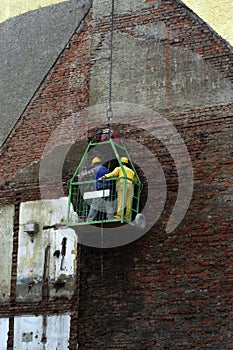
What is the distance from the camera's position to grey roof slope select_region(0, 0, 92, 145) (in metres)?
14.9

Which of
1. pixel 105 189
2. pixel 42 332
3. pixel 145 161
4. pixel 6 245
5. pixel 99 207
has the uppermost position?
pixel 145 161

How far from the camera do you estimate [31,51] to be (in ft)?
50.3

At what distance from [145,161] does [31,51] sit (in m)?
4.28

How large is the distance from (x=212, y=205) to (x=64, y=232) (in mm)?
2595

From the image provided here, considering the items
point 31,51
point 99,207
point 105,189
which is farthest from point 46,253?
point 31,51

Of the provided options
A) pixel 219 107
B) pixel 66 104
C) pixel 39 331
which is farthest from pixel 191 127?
pixel 39 331

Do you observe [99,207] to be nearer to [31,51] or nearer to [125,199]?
[125,199]

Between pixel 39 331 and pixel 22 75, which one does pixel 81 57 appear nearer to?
pixel 22 75

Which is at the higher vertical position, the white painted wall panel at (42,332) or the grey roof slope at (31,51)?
the grey roof slope at (31,51)

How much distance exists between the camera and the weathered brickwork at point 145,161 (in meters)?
11.4

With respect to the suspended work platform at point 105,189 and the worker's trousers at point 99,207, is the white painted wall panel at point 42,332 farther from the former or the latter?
the worker's trousers at point 99,207

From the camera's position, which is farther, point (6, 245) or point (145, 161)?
point (6, 245)

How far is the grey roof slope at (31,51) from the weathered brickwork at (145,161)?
1.10 metres

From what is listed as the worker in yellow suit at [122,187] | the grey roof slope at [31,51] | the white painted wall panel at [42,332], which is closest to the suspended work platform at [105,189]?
the worker in yellow suit at [122,187]
